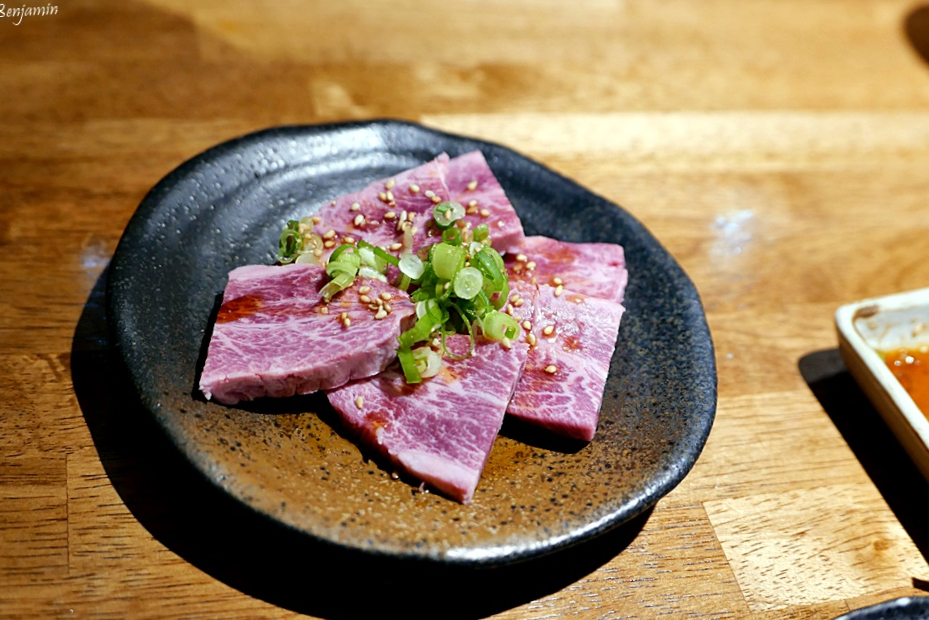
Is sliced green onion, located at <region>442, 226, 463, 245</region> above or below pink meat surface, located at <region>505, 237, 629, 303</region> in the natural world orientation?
above

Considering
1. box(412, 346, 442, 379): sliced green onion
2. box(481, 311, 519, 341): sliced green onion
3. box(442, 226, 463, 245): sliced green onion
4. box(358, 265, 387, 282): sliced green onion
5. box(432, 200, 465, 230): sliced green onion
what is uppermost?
box(432, 200, 465, 230): sliced green onion

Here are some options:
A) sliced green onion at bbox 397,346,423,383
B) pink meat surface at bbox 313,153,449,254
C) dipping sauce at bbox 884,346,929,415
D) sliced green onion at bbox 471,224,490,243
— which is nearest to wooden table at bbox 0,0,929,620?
dipping sauce at bbox 884,346,929,415

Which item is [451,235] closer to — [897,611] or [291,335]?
[291,335]

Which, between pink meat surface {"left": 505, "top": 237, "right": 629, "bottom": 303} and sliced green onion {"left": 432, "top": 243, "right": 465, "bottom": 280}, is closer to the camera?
sliced green onion {"left": 432, "top": 243, "right": 465, "bottom": 280}

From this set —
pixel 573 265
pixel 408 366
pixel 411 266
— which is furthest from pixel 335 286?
pixel 573 265

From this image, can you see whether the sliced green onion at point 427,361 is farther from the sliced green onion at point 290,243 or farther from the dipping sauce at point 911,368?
the dipping sauce at point 911,368

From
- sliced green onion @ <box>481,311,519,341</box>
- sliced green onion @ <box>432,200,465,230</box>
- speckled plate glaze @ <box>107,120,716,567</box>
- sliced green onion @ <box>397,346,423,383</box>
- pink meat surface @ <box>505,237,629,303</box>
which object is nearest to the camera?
speckled plate glaze @ <box>107,120,716,567</box>

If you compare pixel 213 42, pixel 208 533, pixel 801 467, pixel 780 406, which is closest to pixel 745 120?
pixel 780 406

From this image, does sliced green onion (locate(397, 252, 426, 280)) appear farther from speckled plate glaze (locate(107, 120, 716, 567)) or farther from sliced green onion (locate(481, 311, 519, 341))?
speckled plate glaze (locate(107, 120, 716, 567))

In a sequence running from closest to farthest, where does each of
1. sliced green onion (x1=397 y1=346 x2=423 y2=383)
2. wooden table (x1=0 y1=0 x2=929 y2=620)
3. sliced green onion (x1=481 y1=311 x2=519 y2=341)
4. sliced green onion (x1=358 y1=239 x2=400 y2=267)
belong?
1. wooden table (x1=0 y1=0 x2=929 y2=620)
2. sliced green onion (x1=397 y1=346 x2=423 y2=383)
3. sliced green onion (x1=481 y1=311 x2=519 y2=341)
4. sliced green onion (x1=358 y1=239 x2=400 y2=267)
